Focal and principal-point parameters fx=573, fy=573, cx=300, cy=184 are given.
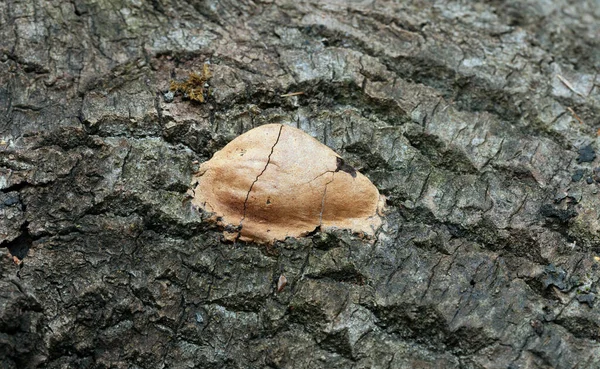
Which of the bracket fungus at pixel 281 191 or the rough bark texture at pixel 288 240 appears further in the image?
the bracket fungus at pixel 281 191

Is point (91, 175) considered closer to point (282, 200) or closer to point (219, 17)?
point (282, 200)

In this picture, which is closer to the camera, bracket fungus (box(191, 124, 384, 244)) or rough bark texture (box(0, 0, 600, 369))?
rough bark texture (box(0, 0, 600, 369))

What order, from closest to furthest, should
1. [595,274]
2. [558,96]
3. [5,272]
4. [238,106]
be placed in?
[5,272] → [595,274] → [238,106] → [558,96]

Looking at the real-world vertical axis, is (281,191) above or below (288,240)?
above

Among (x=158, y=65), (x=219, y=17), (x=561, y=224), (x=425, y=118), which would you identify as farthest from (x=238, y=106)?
(x=561, y=224)

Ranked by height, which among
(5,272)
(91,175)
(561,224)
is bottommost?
(5,272)
